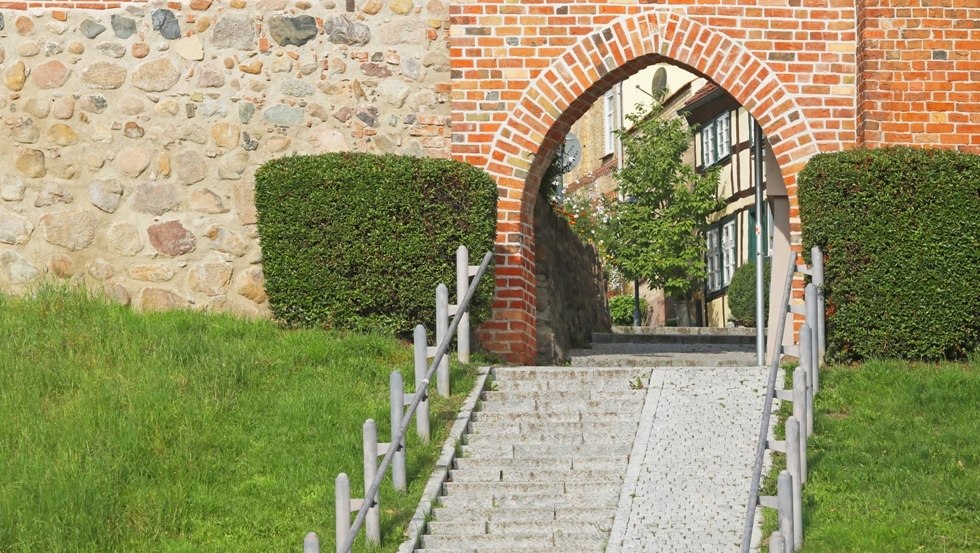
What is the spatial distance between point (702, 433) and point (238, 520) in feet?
10.9

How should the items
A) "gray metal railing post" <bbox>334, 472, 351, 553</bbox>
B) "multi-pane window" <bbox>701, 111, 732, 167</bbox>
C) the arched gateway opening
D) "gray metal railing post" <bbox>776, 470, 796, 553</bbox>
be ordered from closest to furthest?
Result: 1. "gray metal railing post" <bbox>776, 470, 796, 553</bbox>
2. "gray metal railing post" <bbox>334, 472, 351, 553</bbox>
3. the arched gateway opening
4. "multi-pane window" <bbox>701, 111, 732, 167</bbox>

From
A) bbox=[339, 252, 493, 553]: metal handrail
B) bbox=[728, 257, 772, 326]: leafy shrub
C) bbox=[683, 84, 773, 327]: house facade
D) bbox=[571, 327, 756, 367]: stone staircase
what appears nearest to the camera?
bbox=[339, 252, 493, 553]: metal handrail

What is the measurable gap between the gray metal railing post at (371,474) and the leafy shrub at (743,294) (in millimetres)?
16844

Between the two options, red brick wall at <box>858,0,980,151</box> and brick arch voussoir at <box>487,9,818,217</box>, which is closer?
red brick wall at <box>858,0,980,151</box>

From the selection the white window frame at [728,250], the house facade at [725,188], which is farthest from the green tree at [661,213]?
the white window frame at [728,250]

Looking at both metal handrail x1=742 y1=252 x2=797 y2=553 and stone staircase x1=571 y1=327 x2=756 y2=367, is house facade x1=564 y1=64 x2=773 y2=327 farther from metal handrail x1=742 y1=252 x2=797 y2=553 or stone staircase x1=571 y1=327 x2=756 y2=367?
Result: metal handrail x1=742 y1=252 x2=797 y2=553

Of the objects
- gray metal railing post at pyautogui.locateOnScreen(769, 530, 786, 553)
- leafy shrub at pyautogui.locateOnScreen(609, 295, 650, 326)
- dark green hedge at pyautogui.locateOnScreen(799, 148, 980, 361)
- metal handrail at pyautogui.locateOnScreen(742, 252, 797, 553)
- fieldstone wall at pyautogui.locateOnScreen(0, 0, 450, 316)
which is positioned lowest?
gray metal railing post at pyautogui.locateOnScreen(769, 530, 786, 553)

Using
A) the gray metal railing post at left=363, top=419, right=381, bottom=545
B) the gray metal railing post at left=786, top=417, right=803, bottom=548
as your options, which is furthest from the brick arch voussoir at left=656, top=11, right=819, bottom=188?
the gray metal railing post at left=363, top=419, right=381, bottom=545

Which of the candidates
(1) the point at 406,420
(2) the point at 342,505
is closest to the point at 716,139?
(1) the point at 406,420

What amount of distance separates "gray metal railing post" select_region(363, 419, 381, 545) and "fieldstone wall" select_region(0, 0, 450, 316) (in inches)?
207

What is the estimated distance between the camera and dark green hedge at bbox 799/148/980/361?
13695 mm

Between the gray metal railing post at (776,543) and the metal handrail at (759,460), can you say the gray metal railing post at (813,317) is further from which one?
the gray metal railing post at (776,543)

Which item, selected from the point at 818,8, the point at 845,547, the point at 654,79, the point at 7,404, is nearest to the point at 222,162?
the point at 7,404

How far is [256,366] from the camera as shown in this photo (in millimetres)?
13062
